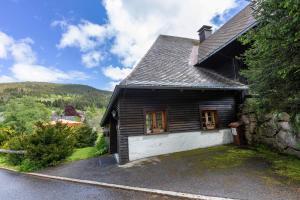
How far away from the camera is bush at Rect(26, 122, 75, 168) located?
880cm

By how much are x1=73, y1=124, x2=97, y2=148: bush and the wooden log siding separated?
1147cm

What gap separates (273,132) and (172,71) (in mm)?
5099

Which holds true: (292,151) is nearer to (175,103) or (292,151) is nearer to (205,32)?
(175,103)

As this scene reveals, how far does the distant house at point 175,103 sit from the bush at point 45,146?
3.15 meters

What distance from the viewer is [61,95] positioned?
269ft

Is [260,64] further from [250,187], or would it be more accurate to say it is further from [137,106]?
[137,106]

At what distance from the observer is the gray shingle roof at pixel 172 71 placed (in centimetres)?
782

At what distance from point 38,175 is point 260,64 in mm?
9438

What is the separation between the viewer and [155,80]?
8.02 meters

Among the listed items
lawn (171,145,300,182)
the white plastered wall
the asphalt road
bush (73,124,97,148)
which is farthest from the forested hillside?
lawn (171,145,300,182)

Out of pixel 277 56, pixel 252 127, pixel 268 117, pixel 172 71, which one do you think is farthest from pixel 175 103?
pixel 277 56

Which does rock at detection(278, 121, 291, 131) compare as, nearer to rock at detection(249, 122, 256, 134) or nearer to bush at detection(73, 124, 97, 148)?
rock at detection(249, 122, 256, 134)

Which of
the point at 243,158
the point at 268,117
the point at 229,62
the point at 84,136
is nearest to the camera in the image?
the point at 243,158

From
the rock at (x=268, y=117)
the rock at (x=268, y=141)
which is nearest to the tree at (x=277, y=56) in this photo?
the rock at (x=268, y=117)
